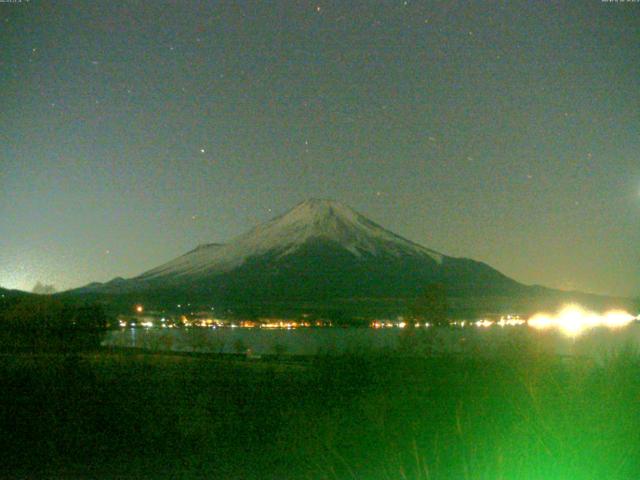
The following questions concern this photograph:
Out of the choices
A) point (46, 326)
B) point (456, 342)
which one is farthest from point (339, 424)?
point (46, 326)

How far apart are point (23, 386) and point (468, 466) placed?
1075 centimetres

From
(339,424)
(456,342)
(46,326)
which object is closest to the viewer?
(339,424)

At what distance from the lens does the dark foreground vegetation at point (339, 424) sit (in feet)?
34.7

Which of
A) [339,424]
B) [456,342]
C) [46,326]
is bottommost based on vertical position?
[339,424]

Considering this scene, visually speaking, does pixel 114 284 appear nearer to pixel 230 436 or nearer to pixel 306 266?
pixel 306 266

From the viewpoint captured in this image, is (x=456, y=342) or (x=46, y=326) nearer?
(x=456, y=342)

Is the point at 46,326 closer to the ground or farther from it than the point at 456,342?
farther from it

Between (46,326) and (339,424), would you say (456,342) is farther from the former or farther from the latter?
(339,424)

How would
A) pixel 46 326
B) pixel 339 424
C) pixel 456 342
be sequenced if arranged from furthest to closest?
pixel 46 326 < pixel 456 342 < pixel 339 424

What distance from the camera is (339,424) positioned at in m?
13.8

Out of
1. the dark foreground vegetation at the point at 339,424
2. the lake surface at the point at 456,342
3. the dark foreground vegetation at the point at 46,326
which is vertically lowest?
the dark foreground vegetation at the point at 339,424

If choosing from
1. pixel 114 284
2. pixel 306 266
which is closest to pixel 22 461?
pixel 306 266

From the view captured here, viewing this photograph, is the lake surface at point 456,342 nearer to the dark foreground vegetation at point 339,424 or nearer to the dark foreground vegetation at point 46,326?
the dark foreground vegetation at point 339,424

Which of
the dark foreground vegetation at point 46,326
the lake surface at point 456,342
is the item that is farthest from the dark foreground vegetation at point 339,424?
the dark foreground vegetation at point 46,326
